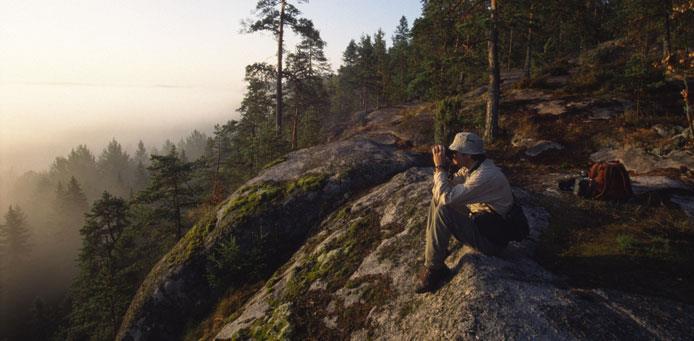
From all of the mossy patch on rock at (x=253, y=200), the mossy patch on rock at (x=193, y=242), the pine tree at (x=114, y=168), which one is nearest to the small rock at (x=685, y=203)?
the mossy patch on rock at (x=253, y=200)

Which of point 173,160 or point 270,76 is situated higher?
point 270,76

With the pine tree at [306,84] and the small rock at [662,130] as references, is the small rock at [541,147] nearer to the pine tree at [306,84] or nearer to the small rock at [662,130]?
the small rock at [662,130]

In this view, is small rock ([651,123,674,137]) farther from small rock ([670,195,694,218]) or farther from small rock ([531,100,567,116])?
small rock ([670,195,694,218])

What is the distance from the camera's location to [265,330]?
19.7 ft

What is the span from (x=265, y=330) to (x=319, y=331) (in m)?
1.25

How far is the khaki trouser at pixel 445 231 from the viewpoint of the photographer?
458 centimetres

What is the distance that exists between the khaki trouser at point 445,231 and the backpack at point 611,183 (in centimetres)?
469

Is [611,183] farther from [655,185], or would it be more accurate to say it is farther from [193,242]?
[193,242]

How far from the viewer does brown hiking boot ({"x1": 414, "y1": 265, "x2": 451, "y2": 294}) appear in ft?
15.8

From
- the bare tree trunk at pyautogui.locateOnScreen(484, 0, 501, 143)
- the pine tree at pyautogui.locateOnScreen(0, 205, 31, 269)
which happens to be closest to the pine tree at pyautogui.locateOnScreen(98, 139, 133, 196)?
the pine tree at pyautogui.locateOnScreen(0, 205, 31, 269)

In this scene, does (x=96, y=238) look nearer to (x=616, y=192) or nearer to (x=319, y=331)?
(x=319, y=331)

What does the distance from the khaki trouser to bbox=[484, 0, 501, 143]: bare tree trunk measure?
13.6m

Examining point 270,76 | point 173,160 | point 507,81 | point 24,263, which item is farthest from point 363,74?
Result: point 24,263

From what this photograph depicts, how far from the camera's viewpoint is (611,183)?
748cm
